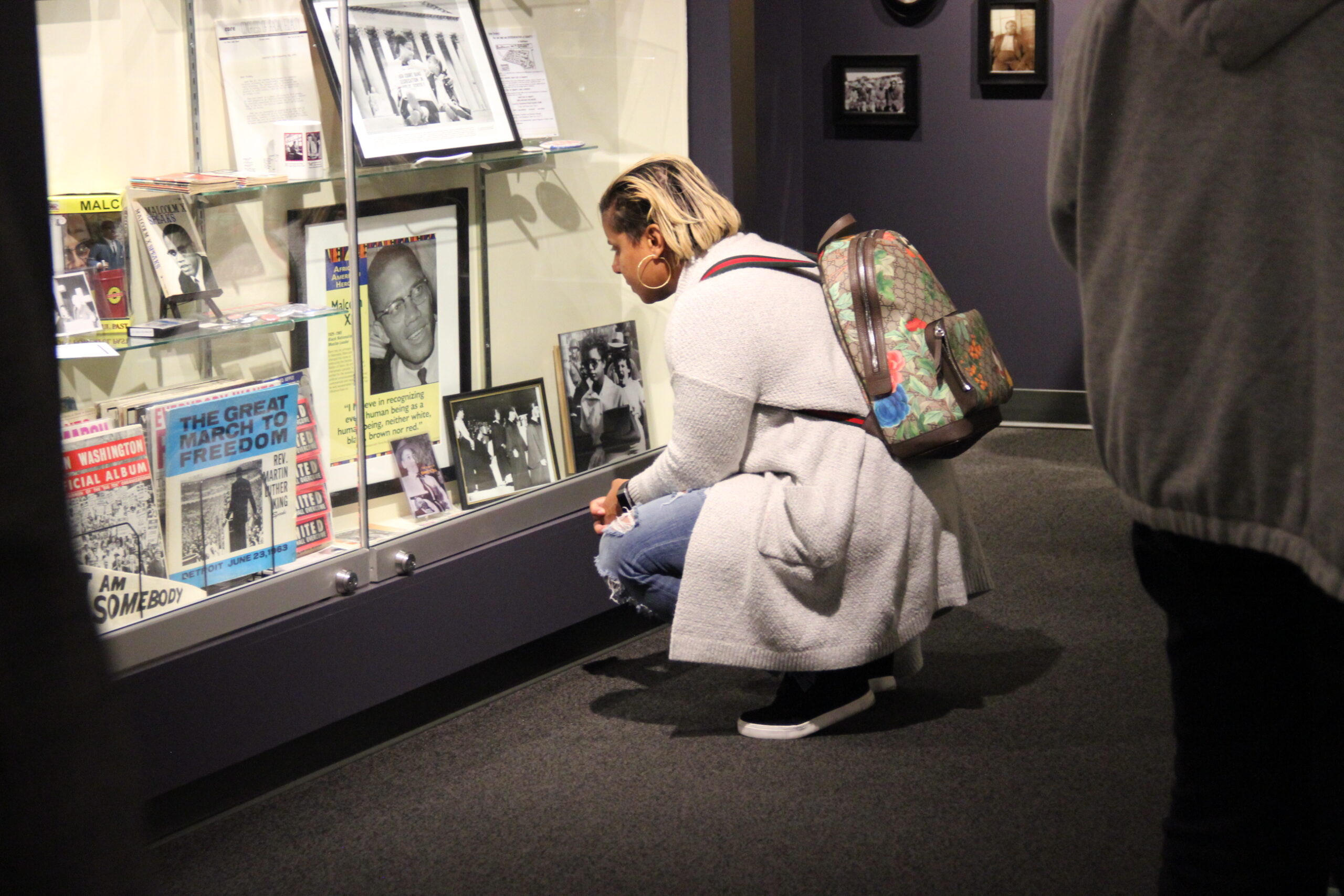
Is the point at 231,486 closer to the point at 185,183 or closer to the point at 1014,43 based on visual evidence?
the point at 185,183

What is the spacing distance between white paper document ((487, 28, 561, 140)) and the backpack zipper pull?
1.32 meters

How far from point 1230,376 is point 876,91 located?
524 centimetres

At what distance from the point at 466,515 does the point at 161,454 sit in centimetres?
74

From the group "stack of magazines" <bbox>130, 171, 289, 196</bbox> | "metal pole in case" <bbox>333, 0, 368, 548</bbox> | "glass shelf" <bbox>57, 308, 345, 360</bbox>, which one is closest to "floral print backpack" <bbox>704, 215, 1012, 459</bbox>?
"metal pole in case" <bbox>333, 0, 368, 548</bbox>

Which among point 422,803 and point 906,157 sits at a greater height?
point 906,157

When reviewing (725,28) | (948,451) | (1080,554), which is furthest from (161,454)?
(1080,554)

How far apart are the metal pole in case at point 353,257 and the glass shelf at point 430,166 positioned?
6 centimetres

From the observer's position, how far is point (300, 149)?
9.01ft

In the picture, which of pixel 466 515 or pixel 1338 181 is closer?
pixel 1338 181

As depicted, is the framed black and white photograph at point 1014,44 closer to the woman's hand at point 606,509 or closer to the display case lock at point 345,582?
the woman's hand at point 606,509

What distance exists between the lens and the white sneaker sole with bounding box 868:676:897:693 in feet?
10.1

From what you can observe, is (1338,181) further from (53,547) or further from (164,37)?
(164,37)

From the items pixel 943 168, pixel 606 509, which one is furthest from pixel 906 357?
pixel 943 168

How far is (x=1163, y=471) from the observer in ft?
3.68
